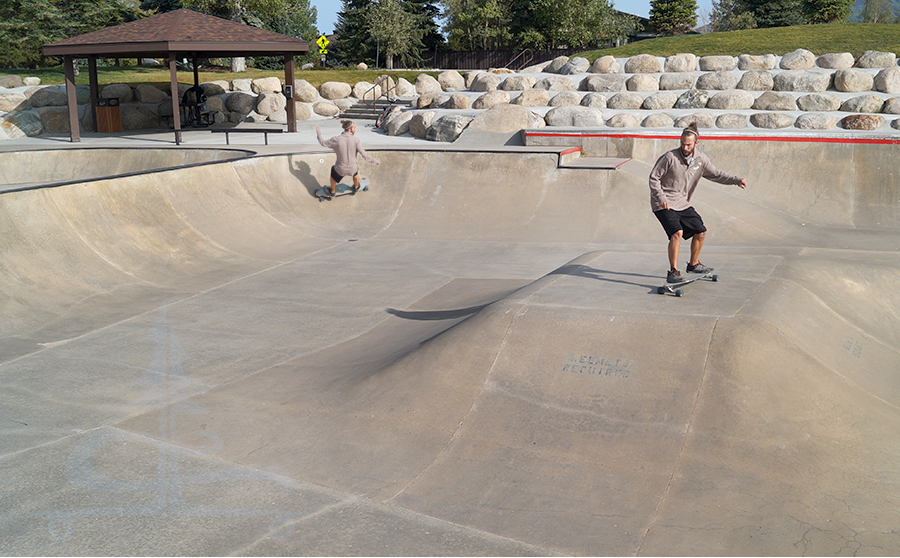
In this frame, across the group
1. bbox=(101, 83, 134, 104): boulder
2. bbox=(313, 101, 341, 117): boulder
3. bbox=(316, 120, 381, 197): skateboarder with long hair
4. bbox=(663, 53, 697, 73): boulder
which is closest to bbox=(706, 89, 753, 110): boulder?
bbox=(663, 53, 697, 73): boulder

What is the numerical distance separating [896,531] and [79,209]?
10.5 metres

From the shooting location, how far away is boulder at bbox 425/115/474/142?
69.4ft

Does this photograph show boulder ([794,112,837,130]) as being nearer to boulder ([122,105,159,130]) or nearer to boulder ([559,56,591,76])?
boulder ([559,56,591,76])

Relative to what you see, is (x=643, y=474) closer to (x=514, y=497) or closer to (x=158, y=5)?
(x=514, y=497)

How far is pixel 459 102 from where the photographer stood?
2467 cm

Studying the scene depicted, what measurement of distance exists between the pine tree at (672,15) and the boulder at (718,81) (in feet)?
97.0

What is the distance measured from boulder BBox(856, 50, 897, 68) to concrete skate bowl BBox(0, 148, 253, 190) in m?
22.1

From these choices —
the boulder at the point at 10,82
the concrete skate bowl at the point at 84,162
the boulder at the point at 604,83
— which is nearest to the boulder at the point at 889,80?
the boulder at the point at 604,83

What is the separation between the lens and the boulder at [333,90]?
97.7ft

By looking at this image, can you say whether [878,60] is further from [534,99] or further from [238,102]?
[238,102]

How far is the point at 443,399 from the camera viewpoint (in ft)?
18.4

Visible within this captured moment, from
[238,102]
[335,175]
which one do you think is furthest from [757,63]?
[238,102]

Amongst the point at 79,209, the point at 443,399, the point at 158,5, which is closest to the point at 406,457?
the point at 443,399

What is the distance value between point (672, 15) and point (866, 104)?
108 ft
